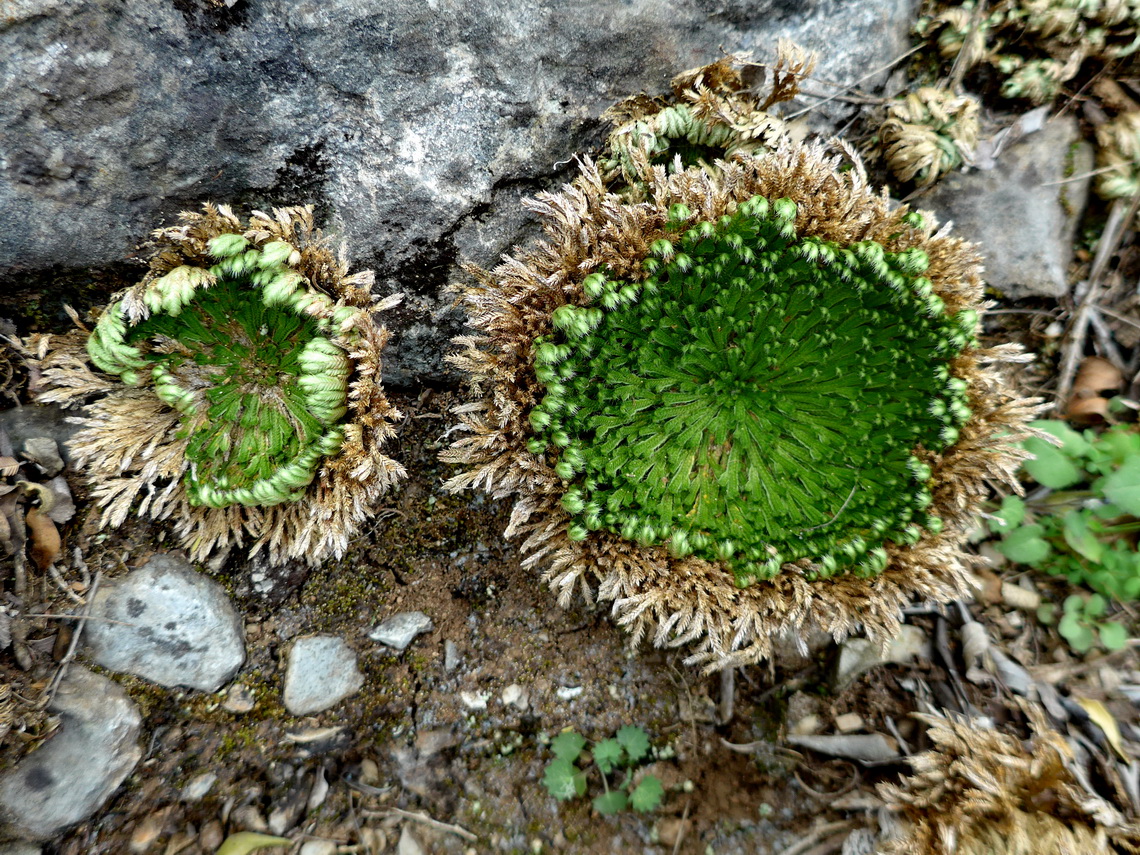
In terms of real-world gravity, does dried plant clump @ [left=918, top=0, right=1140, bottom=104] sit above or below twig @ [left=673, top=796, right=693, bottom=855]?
above

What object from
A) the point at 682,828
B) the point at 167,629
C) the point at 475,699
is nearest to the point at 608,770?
the point at 682,828

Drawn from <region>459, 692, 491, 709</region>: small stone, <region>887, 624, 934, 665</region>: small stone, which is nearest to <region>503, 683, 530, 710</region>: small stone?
<region>459, 692, 491, 709</region>: small stone

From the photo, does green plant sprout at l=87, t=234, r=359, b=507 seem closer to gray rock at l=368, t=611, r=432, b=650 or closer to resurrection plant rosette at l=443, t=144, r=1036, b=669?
resurrection plant rosette at l=443, t=144, r=1036, b=669

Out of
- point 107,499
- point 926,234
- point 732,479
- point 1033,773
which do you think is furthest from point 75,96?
point 1033,773

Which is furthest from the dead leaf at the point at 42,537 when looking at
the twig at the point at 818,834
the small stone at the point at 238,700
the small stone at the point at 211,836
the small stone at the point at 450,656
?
the twig at the point at 818,834

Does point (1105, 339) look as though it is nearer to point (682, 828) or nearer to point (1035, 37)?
point (1035, 37)

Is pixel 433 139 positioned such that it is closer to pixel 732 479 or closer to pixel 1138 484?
pixel 732 479
